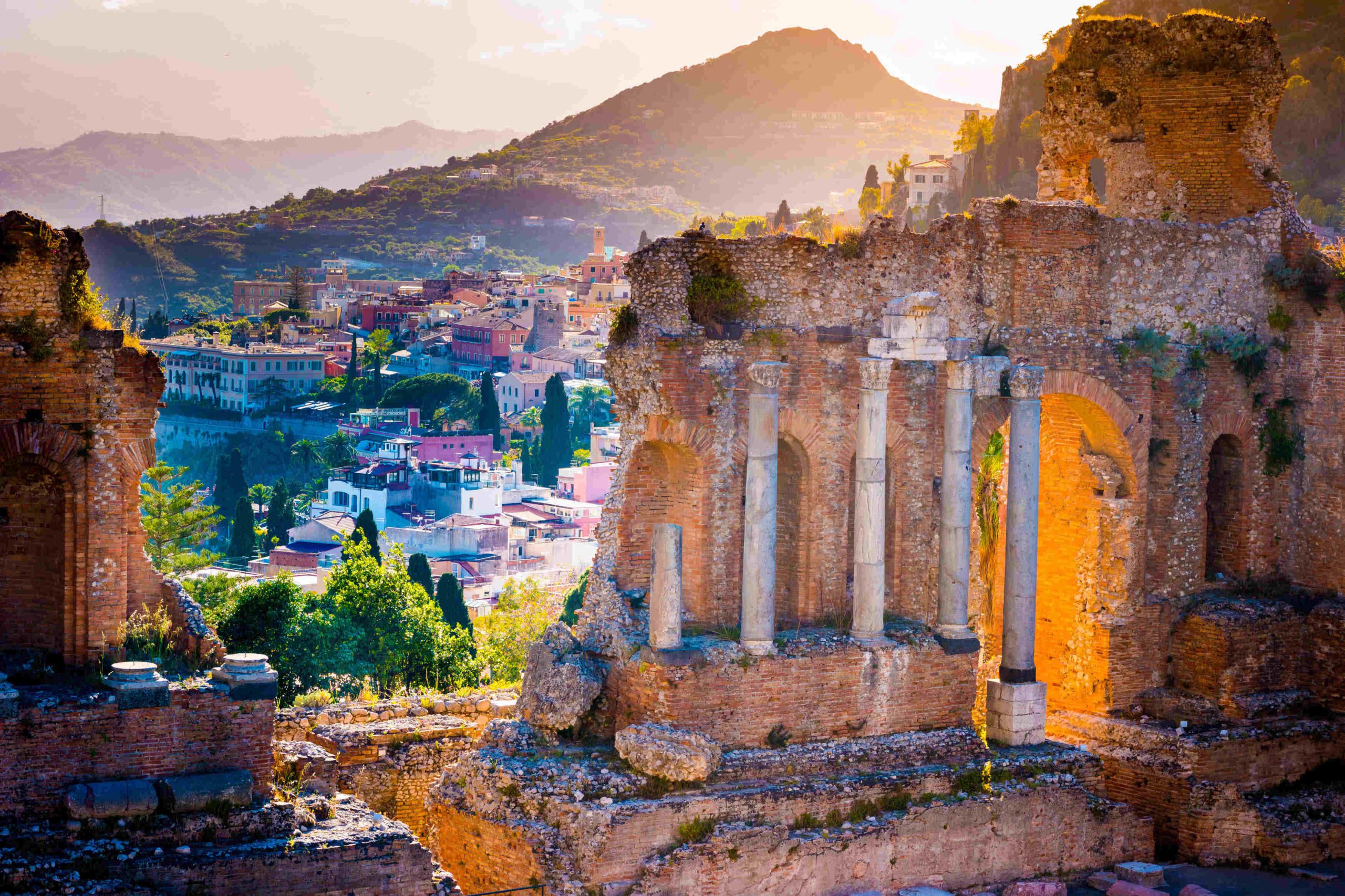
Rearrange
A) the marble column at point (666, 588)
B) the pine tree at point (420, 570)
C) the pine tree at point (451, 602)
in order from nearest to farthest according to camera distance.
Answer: the marble column at point (666, 588) → the pine tree at point (451, 602) → the pine tree at point (420, 570)

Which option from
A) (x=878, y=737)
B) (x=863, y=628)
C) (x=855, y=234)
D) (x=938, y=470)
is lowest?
(x=878, y=737)

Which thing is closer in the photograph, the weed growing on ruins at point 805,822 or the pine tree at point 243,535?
the weed growing on ruins at point 805,822

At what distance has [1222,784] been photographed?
73.3 ft

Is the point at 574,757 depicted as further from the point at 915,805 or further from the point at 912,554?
the point at 912,554

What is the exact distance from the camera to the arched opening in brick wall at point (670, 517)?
21.0m

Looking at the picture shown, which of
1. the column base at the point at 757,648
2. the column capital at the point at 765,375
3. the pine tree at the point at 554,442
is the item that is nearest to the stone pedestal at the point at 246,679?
the column base at the point at 757,648

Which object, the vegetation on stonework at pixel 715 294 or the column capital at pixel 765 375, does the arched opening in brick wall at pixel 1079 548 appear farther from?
the vegetation on stonework at pixel 715 294

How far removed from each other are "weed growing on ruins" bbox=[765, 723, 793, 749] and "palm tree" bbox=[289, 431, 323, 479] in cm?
8641

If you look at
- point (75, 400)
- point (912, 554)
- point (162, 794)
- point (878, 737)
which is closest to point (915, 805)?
point (878, 737)

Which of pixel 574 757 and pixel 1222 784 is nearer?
pixel 574 757

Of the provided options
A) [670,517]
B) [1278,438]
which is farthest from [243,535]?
[1278,438]

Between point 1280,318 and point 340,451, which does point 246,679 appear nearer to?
point 1280,318

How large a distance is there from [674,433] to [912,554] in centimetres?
388

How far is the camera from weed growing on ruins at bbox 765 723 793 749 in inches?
811
